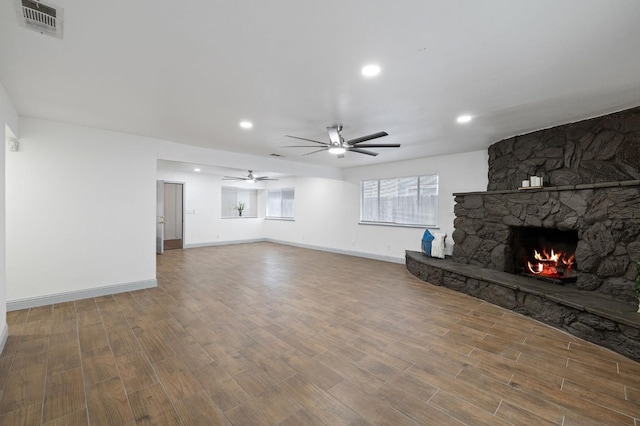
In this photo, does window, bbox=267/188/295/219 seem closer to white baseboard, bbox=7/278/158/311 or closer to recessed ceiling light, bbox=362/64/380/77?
white baseboard, bbox=7/278/158/311

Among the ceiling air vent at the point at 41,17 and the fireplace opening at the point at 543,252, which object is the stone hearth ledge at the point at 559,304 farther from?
the ceiling air vent at the point at 41,17

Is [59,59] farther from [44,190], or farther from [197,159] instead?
[197,159]

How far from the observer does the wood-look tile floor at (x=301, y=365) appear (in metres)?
1.82

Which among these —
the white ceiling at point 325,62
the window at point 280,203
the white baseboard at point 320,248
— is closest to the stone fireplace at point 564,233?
the white ceiling at point 325,62

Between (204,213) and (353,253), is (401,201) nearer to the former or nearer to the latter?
(353,253)

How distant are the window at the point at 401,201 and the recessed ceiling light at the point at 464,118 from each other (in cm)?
256

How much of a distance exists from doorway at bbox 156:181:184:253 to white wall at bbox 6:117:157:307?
4.08 meters

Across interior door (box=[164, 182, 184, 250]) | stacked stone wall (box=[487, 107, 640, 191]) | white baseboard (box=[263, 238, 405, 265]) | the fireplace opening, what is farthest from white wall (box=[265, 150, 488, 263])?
interior door (box=[164, 182, 184, 250])

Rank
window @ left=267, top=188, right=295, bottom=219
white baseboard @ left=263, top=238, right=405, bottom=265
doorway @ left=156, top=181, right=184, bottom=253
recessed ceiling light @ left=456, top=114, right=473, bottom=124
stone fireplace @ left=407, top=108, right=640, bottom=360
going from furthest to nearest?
window @ left=267, top=188, right=295, bottom=219, doorway @ left=156, top=181, right=184, bottom=253, white baseboard @ left=263, top=238, right=405, bottom=265, recessed ceiling light @ left=456, top=114, right=473, bottom=124, stone fireplace @ left=407, top=108, right=640, bottom=360

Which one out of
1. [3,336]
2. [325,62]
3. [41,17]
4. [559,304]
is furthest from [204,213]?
[559,304]

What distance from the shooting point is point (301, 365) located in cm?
236

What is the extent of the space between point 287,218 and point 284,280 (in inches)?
200

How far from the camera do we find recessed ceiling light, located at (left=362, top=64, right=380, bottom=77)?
2.25m

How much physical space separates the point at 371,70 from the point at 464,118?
1907 millimetres
